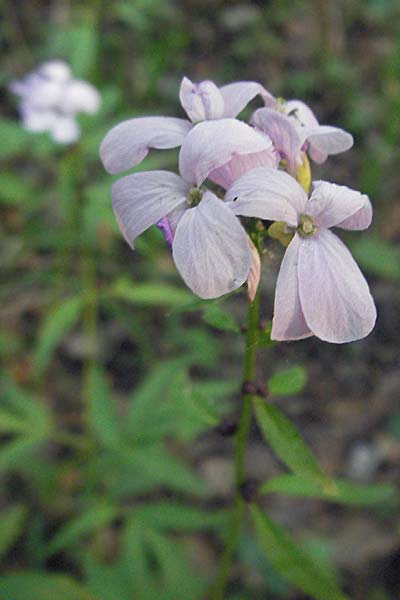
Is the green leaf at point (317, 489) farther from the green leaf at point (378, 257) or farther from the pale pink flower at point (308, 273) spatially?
the green leaf at point (378, 257)

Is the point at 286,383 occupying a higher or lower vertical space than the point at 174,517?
higher

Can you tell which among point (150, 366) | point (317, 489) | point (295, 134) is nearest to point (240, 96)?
point (295, 134)

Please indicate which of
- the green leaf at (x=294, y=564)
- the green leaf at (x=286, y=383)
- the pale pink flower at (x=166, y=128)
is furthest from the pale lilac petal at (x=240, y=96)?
the green leaf at (x=294, y=564)

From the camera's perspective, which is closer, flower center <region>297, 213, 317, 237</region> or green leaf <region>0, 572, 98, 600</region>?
flower center <region>297, 213, 317, 237</region>

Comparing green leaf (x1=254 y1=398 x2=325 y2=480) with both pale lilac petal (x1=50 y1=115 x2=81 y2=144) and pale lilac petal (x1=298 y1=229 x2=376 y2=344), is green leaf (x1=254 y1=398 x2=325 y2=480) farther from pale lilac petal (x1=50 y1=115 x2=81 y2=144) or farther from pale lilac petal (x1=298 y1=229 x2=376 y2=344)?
pale lilac petal (x1=50 y1=115 x2=81 y2=144)

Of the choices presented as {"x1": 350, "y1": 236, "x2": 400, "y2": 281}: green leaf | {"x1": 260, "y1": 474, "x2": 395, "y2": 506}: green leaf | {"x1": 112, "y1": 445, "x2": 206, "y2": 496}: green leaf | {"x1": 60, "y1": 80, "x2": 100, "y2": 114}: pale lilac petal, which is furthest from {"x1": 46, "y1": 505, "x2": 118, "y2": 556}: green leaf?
{"x1": 350, "y1": 236, "x2": 400, "y2": 281}: green leaf

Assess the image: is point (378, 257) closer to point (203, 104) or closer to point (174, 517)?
point (174, 517)

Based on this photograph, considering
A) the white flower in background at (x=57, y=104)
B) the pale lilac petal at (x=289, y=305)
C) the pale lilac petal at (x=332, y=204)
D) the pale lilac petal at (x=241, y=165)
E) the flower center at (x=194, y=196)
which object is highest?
the white flower in background at (x=57, y=104)
